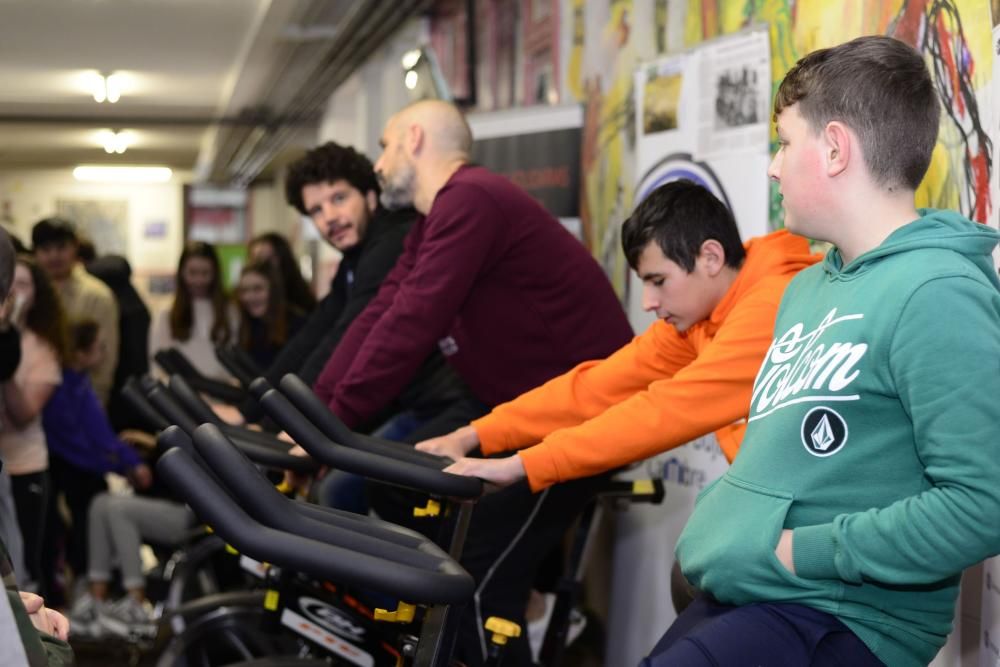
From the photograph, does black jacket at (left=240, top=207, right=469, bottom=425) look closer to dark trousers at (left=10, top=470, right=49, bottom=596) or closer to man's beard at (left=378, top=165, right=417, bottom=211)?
man's beard at (left=378, top=165, right=417, bottom=211)

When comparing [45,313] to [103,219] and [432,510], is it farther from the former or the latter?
[103,219]

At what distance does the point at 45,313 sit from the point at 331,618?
2234 millimetres

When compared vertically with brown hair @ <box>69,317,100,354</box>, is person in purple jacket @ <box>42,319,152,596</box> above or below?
below

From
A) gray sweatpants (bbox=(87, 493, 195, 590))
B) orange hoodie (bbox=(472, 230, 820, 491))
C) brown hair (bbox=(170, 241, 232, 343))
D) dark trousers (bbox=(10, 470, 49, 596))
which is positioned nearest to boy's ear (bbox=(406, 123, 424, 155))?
orange hoodie (bbox=(472, 230, 820, 491))

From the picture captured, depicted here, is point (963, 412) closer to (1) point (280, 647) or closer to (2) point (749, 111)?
(2) point (749, 111)

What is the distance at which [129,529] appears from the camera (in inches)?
191

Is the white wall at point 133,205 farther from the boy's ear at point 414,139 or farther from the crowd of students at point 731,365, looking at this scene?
the boy's ear at point 414,139

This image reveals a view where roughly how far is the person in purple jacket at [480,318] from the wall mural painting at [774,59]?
1.99ft

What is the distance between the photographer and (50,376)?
4.40 m

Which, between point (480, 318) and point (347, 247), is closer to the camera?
point (480, 318)

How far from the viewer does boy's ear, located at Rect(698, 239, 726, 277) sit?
2.08 meters

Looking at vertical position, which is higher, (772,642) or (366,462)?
(366,462)

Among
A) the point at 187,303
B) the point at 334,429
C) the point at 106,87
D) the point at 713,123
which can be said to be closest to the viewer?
the point at 334,429

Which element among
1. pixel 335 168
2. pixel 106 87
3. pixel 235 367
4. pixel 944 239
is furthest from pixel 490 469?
pixel 106 87
